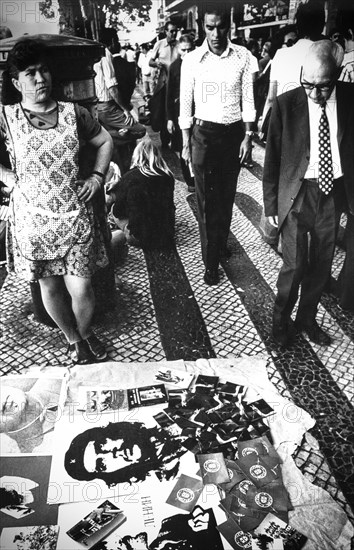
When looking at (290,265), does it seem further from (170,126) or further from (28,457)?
(28,457)

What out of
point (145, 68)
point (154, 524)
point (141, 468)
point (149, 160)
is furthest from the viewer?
point (149, 160)

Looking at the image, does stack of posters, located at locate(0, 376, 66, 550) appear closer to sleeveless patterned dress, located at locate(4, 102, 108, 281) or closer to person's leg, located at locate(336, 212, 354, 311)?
sleeveless patterned dress, located at locate(4, 102, 108, 281)

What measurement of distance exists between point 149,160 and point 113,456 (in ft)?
5.07

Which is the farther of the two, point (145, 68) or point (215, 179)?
point (215, 179)

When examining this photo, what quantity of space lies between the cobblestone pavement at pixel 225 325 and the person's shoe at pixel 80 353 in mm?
47

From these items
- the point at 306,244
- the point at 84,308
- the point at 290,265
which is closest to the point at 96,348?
the point at 84,308

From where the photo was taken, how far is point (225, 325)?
7.75ft

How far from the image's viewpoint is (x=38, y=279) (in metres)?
1.98

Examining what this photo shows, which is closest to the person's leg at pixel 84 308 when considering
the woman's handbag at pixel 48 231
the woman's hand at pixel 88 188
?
the woman's handbag at pixel 48 231

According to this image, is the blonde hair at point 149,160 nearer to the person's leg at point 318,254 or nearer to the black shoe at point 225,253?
the black shoe at point 225,253

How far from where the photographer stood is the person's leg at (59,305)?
6.64 feet

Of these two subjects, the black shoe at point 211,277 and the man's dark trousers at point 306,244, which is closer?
the man's dark trousers at point 306,244

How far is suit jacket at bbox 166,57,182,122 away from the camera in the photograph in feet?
7.19

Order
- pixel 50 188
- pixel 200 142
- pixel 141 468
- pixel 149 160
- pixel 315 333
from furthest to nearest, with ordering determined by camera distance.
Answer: pixel 149 160
pixel 200 142
pixel 315 333
pixel 50 188
pixel 141 468
